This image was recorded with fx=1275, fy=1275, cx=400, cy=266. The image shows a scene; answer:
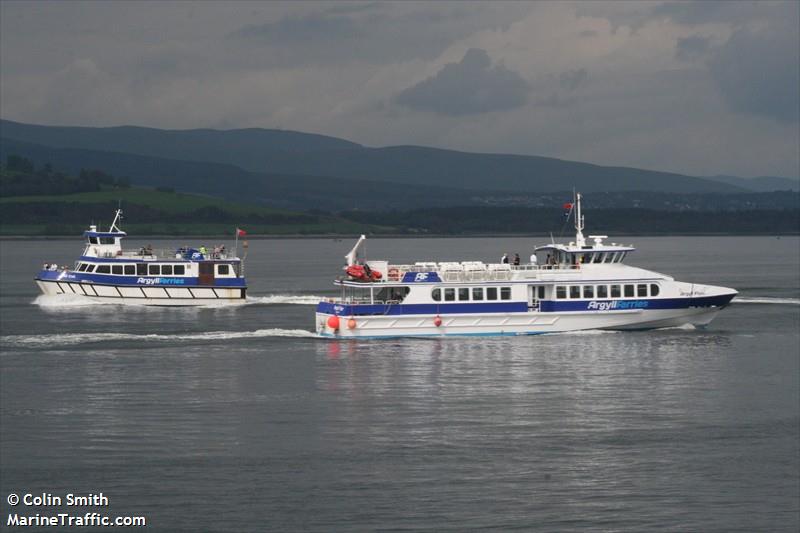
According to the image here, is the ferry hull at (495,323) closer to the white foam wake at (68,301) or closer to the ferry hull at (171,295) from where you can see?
the ferry hull at (171,295)

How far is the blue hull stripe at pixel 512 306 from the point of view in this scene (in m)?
74.6

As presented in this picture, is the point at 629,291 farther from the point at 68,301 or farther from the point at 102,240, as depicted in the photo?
the point at 68,301

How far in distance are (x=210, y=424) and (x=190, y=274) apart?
5116 centimetres

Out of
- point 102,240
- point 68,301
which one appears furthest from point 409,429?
point 102,240

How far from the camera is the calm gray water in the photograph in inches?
1578

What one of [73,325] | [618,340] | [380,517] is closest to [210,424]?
[380,517]

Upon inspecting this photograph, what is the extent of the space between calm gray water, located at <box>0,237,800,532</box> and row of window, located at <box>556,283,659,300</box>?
2.41 metres

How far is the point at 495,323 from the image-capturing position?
75438 mm

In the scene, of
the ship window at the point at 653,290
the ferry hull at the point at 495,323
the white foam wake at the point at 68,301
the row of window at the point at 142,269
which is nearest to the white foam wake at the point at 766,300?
the ferry hull at the point at 495,323

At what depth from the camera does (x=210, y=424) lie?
5116 cm

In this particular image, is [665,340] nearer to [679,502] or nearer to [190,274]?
[679,502]

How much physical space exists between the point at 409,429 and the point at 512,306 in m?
26.3

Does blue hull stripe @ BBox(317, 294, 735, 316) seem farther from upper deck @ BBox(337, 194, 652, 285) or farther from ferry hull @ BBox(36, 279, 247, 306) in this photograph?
ferry hull @ BBox(36, 279, 247, 306)

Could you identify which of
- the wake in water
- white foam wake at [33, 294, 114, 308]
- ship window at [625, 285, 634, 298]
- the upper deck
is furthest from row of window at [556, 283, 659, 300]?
white foam wake at [33, 294, 114, 308]
